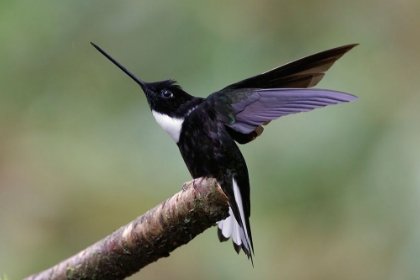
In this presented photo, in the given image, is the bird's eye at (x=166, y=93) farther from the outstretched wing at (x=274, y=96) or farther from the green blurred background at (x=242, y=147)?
the green blurred background at (x=242, y=147)

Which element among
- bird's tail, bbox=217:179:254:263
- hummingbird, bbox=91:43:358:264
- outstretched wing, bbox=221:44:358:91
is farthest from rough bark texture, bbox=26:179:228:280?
outstretched wing, bbox=221:44:358:91

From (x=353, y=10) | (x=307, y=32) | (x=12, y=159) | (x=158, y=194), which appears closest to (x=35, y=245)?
(x=12, y=159)

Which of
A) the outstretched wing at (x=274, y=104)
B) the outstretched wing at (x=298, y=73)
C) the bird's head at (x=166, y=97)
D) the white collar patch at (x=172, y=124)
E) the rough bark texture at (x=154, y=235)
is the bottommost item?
the rough bark texture at (x=154, y=235)

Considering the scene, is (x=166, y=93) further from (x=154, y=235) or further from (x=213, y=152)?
(x=154, y=235)

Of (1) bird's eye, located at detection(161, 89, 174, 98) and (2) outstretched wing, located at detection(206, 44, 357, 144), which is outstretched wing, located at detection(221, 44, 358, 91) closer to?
(2) outstretched wing, located at detection(206, 44, 357, 144)

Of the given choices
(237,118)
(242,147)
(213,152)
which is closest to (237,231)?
(213,152)

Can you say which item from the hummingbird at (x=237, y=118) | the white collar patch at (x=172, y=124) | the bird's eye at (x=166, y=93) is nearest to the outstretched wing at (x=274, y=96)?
the hummingbird at (x=237, y=118)
